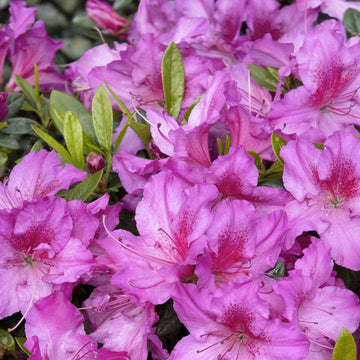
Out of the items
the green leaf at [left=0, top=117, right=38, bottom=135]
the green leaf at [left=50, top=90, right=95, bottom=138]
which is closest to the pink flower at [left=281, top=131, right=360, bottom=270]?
the green leaf at [left=50, top=90, right=95, bottom=138]

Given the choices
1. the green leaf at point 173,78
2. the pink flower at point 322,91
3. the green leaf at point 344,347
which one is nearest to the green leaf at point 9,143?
the green leaf at point 173,78

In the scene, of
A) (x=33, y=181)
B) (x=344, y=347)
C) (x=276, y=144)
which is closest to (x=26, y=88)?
(x=33, y=181)

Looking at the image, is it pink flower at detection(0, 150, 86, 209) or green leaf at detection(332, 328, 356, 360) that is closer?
green leaf at detection(332, 328, 356, 360)

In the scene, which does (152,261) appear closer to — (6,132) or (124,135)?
(124,135)

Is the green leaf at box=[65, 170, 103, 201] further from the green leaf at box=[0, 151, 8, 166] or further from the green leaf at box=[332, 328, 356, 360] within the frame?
the green leaf at box=[332, 328, 356, 360]

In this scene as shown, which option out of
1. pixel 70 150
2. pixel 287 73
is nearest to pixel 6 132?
pixel 70 150

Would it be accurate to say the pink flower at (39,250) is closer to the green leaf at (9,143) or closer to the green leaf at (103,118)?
the green leaf at (103,118)
